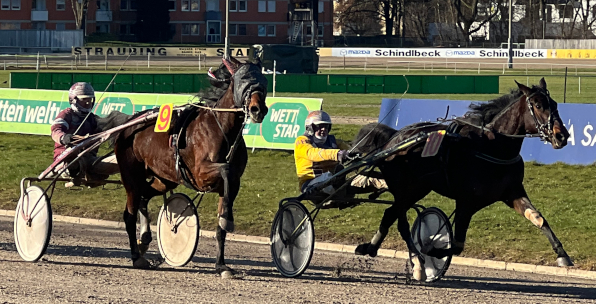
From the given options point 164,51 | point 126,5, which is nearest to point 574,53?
point 164,51

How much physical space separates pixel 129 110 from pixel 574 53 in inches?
1720

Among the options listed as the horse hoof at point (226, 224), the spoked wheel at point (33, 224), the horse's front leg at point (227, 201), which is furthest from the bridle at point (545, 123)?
the spoked wheel at point (33, 224)

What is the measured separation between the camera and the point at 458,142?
805 cm

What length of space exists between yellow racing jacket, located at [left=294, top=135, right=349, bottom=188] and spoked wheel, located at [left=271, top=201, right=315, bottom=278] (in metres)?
0.50

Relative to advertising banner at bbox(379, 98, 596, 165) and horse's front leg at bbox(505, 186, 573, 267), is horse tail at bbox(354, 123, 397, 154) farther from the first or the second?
advertising banner at bbox(379, 98, 596, 165)

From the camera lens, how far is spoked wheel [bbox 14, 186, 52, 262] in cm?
863

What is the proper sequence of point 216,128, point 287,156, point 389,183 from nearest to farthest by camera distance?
point 216,128 → point 389,183 → point 287,156

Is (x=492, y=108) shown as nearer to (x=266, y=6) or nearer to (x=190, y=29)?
(x=190, y=29)

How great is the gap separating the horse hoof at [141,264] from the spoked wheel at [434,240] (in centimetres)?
244

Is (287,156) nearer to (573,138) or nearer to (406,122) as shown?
(406,122)

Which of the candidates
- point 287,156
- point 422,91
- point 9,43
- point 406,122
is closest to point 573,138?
point 406,122

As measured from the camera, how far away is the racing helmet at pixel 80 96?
910cm

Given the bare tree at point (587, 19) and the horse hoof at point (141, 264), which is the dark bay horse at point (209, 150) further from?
the bare tree at point (587, 19)

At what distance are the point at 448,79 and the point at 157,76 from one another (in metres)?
10.5
